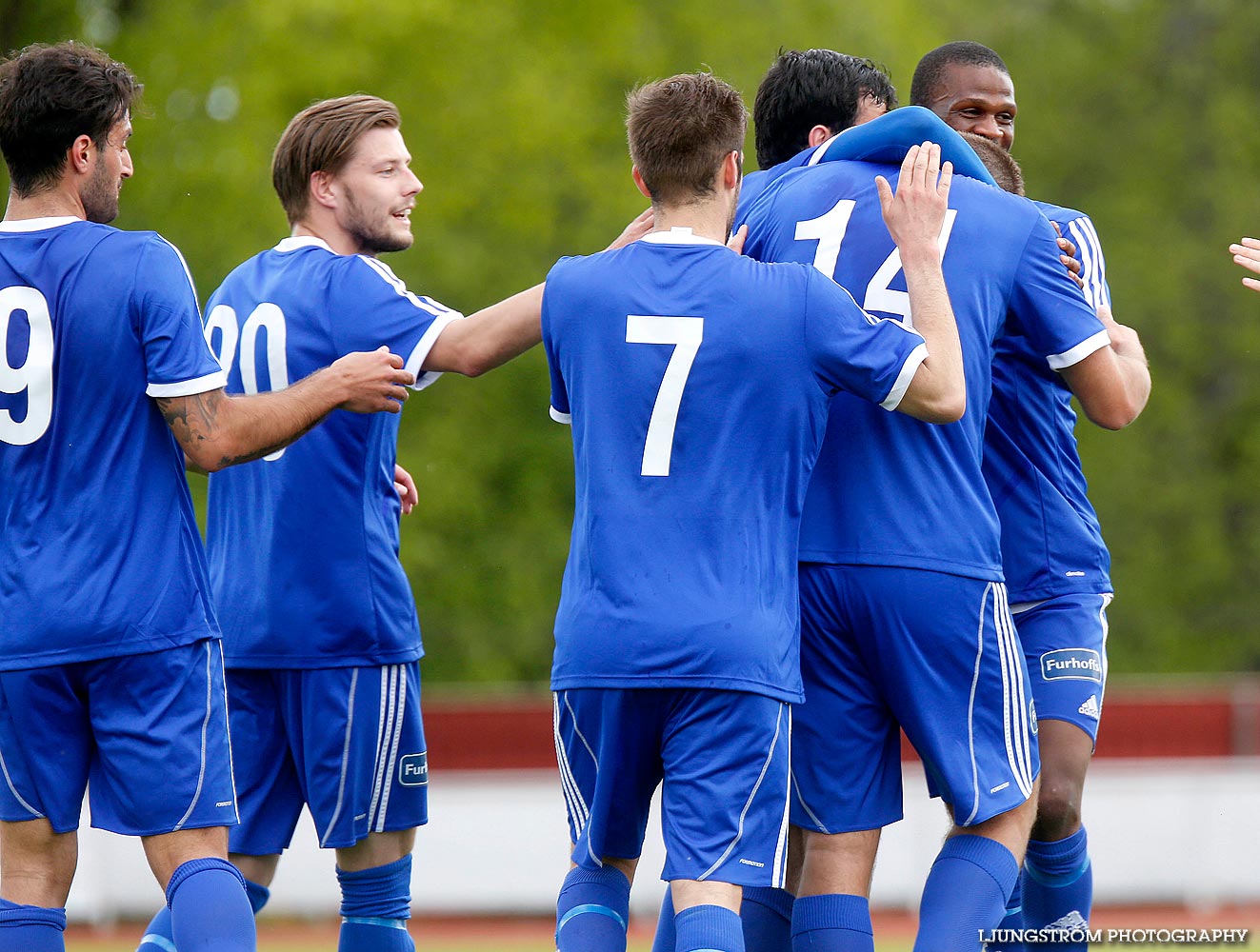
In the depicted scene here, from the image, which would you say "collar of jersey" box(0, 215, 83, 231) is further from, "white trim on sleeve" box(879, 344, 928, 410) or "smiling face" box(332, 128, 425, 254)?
"white trim on sleeve" box(879, 344, 928, 410)

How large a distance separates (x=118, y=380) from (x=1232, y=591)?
2318cm

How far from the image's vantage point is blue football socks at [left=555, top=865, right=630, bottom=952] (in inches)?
152

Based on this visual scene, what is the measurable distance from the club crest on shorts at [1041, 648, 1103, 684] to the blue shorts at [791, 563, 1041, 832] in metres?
0.61

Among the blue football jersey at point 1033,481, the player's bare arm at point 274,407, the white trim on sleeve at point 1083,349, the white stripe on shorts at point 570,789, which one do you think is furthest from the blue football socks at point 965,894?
the player's bare arm at point 274,407

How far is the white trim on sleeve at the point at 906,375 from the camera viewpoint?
12.3 feet

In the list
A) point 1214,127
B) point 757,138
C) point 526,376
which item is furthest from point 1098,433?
point 757,138

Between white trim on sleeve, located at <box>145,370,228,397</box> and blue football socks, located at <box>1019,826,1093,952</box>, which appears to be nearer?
white trim on sleeve, located at <box>145,370,228,397</box>

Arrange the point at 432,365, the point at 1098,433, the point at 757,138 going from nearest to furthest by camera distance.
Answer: the point at 432,365 → the point at 757,138 → the point at 1098,433

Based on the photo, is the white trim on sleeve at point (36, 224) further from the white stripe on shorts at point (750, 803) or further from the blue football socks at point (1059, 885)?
the blue football socks at point (1059, 885)

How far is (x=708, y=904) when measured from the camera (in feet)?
12.1

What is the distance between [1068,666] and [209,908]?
254 cm

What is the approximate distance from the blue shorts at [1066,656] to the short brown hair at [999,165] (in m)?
1.30

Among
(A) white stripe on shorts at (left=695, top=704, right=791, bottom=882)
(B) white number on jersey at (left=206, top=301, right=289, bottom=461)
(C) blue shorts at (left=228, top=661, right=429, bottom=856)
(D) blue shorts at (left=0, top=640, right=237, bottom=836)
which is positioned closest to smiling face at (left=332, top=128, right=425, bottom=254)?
(B) white number on jersey at (left=206, top=301, right=289, bottom=461)

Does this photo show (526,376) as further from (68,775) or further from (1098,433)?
(68,775)
